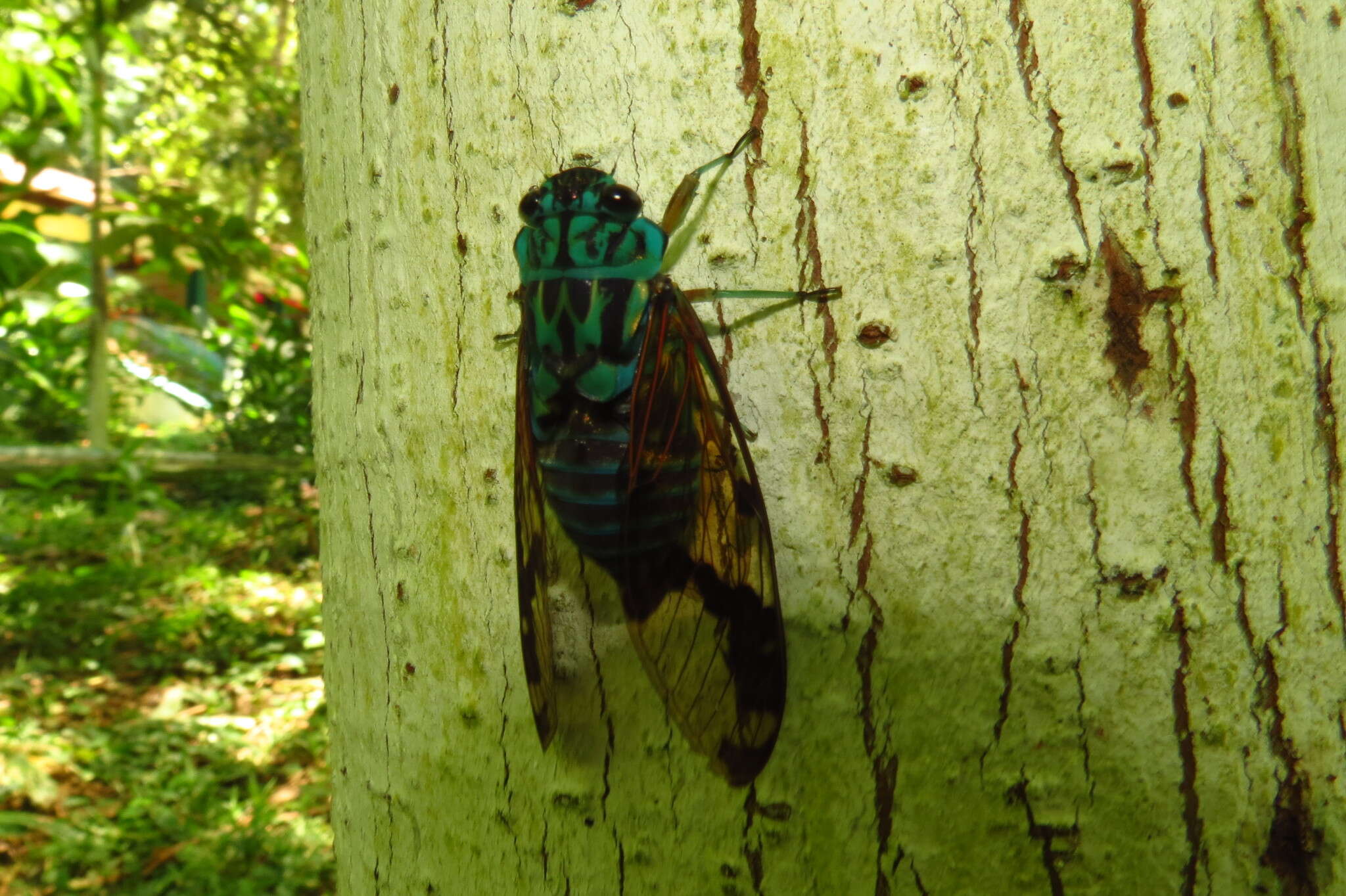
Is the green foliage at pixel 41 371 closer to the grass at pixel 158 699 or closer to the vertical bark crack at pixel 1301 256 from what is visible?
the grass at pixel 158 699

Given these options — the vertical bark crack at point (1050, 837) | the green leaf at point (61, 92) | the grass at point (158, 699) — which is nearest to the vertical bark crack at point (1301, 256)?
the vertical bark crack at point (1050, 837)

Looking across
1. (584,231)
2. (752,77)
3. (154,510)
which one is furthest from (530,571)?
(154,510)

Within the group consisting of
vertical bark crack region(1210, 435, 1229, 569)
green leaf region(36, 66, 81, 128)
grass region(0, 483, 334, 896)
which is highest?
green leaf region(36, 66, 81, 128)

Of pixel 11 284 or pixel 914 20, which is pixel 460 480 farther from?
pixel 11 284

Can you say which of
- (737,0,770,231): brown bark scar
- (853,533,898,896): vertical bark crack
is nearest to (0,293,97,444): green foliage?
(737,0,770,231): brown bark scar

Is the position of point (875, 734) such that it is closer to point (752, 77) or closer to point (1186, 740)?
point (1186, 740)

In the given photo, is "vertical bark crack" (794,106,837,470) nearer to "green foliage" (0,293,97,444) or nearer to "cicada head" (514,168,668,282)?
"cicada head" (514,168,668,282)

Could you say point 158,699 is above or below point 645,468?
below
